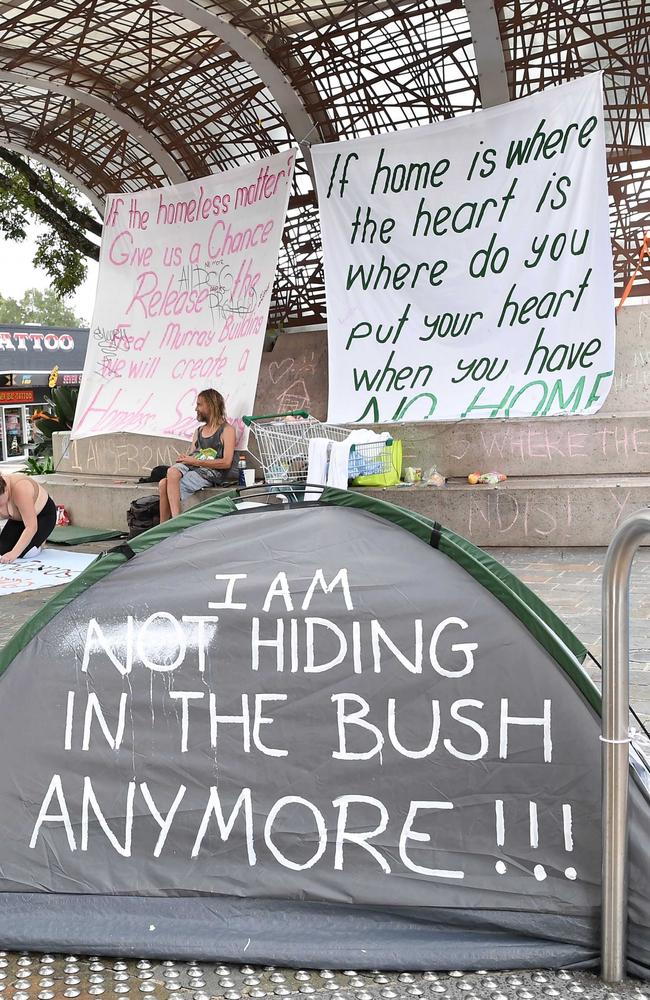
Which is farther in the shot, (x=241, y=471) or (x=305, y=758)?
(x=241, y=471)

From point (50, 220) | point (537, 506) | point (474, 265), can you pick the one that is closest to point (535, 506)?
point (537, 506)

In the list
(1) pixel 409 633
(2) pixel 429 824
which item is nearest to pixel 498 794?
(2) pixel 429 824

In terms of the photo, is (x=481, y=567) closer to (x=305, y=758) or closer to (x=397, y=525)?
(x=397, y=525)

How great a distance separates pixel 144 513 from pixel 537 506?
11.6 feet

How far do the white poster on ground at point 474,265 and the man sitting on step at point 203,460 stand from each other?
→ 106 centimetres

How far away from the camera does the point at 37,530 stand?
28.1 ft

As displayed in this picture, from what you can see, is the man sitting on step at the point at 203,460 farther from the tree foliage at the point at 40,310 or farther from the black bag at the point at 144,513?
the tree foliage at the point at 40,310

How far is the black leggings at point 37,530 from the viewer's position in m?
8.50

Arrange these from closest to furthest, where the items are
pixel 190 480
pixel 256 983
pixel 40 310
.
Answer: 1. pixel 256 983
2. pixel 190 480
3. pixel 40 310

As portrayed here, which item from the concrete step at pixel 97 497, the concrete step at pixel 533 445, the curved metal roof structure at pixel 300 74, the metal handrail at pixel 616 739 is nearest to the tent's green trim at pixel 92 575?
the metal handrail at pixel 616 739

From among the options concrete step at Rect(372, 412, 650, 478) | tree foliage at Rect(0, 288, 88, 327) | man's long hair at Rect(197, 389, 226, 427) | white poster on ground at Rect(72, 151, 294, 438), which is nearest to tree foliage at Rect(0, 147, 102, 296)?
white poster on ground at Rect(72, 151, 294, 438)

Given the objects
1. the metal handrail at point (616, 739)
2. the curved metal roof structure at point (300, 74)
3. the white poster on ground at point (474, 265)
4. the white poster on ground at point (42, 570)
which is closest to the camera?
the metal handrail at point (616, 739)

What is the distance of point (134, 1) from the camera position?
10.9 meters

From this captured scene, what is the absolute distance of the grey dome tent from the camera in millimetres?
2582
